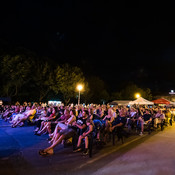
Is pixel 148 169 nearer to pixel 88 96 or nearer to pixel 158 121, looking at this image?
pixel 158 121

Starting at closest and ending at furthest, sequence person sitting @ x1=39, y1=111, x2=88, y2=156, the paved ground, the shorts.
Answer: the paved ground, person sitting @ x1=39, y1=111, x2=88, y2=156, the shorts

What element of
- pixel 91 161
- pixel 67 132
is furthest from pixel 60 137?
pixel 91 161

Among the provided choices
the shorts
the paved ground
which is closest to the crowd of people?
the shorts

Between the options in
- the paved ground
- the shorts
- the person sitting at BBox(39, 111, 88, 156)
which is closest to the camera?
the paved ground

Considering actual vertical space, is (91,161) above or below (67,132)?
below

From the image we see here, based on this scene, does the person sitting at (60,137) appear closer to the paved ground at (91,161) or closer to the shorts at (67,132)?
the shorts at (67,132)

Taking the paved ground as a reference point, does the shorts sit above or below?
above

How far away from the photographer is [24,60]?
23656 millimetres

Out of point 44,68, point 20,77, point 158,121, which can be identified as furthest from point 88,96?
point 158,121

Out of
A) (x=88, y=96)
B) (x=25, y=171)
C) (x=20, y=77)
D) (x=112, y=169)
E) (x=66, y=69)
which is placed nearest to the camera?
(x=25, y=171)

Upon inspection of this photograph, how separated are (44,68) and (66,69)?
15.2 feet

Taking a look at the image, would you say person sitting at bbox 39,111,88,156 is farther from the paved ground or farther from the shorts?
the paved ground

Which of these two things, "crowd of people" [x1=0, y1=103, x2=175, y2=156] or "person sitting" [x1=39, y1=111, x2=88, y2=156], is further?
"crowd of people" [x1=0, y1=103, x2=175, y2=156]

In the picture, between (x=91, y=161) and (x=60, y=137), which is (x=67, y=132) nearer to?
(x=60, y=137)
